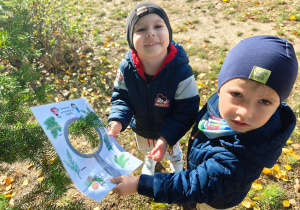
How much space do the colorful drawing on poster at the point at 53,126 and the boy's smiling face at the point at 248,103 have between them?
932 mm

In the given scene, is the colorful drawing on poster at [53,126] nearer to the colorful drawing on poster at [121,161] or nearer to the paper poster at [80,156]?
the paper poster at [80,156]

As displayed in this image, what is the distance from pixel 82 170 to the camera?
A: 129 centimetres

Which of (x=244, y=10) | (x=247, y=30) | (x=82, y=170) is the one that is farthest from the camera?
(x=244, y=10)

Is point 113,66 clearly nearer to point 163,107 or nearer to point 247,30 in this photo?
point 163,107

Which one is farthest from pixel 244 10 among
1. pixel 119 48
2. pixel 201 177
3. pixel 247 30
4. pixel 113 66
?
pixel 201 177

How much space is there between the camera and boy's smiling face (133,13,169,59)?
163cm

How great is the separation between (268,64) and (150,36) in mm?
860

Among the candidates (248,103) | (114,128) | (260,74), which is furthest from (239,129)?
(114,128)

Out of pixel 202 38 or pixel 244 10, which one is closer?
pixel 202 38

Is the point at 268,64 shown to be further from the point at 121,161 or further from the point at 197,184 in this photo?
the point at 121,161

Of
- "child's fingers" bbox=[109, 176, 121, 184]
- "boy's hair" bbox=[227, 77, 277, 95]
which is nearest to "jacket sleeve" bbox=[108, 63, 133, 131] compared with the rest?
"child's fingers" bbox=[109, 176, 121, 184]

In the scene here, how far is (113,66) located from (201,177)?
339 centimetres

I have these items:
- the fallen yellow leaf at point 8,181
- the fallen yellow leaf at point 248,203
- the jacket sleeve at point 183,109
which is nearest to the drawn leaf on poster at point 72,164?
the jacket sleeve at point 183,109

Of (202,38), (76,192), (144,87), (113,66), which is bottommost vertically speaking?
(76,192)
